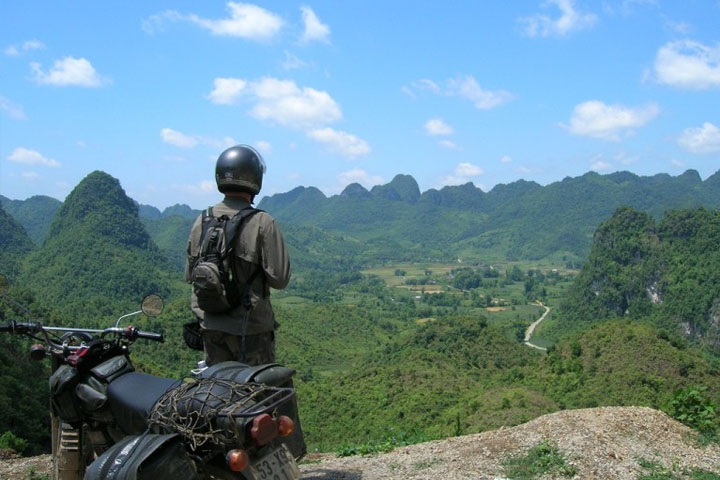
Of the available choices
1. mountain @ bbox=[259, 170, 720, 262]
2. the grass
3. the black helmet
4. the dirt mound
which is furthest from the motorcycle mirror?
mountain @ bbox=[259, 170, 720, 262]

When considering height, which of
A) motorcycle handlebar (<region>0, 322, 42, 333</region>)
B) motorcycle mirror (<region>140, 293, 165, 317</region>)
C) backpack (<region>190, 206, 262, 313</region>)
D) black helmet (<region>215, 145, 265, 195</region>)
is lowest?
motorcycle handlebar (<region>0, 322, 42, 333</region>)

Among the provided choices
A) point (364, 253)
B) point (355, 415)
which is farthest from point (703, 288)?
point (364, 253)

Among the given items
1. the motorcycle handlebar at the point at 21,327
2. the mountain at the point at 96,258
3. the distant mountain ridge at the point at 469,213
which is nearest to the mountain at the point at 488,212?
the distant mountain ridge at the point at 469,213

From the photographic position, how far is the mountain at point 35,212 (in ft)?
340

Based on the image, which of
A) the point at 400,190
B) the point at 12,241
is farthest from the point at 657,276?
the point at 400,190

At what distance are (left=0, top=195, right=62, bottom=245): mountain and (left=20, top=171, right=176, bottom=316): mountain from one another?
48842 mm

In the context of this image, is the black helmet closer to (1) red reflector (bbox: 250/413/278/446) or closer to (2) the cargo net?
(2) the cargo net

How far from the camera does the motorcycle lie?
1.86 meters

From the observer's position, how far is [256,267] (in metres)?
3.11

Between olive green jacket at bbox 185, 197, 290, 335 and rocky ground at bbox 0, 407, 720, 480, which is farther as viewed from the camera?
rocky ground at bbox 0, 407, 720, 480

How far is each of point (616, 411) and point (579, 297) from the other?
47.2 meters

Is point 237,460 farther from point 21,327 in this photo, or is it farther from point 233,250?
point 21,327

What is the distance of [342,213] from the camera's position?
554 feet

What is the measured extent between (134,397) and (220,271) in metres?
0.80
